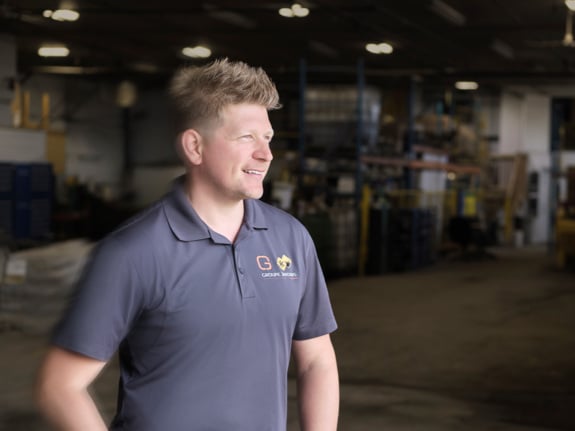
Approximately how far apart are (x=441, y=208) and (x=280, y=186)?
655 cm

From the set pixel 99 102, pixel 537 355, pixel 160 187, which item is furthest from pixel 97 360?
pixel 99 102

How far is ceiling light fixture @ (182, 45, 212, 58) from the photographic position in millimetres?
20773

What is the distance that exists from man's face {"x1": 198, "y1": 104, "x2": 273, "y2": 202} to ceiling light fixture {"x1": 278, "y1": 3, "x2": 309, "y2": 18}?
44.2 feet

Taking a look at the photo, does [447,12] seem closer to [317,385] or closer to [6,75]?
[6,75]

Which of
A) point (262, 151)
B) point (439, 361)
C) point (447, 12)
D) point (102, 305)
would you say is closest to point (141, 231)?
point (102, 305)

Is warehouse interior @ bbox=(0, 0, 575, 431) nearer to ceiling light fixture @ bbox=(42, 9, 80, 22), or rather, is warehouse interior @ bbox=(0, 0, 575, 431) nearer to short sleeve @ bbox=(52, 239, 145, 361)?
ceiling light fixture @ bbox=(42, 9, 80, 22)

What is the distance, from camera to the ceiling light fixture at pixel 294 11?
15.1 m

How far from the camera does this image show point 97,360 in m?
1.73

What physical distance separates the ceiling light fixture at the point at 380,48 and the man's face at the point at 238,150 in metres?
18.4

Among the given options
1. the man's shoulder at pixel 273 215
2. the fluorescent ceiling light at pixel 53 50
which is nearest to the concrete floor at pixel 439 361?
the man's shoulder at pixel 273 215

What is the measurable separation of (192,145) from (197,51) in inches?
774

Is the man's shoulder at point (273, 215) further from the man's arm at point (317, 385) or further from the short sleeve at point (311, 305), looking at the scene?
the man's arm at point (317, 385)

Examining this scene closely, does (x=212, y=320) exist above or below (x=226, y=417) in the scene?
above

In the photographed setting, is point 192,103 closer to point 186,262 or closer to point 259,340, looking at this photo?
point 186,262
